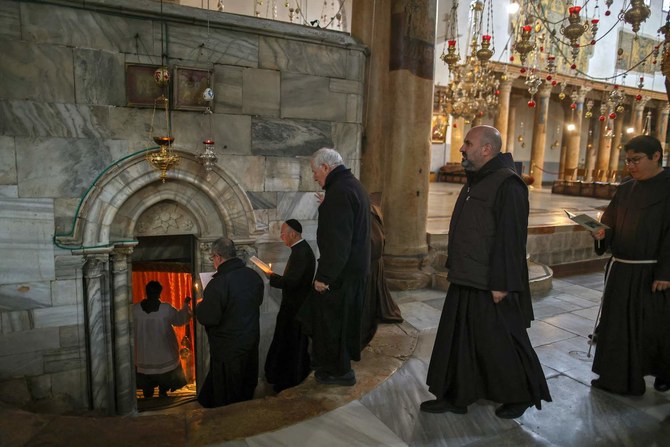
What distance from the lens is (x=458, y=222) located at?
8.95ft

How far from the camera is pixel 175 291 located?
6289mm

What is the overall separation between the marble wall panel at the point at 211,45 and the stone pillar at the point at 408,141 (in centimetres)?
189

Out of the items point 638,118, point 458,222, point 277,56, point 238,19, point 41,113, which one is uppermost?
point 638,118

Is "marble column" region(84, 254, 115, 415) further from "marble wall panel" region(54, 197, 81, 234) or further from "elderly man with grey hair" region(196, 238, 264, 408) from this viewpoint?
"elderly man with grey hair" region(196, 238, 264, 408)

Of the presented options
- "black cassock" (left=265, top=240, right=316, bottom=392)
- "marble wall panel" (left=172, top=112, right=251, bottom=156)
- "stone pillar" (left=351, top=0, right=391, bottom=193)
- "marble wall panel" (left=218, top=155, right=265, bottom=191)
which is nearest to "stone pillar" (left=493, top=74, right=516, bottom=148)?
"stone pillar" (left=351, top=0, right=391, bottom=193)

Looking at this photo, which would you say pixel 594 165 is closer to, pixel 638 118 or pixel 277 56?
pixel 638 118

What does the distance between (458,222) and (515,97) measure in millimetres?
22457

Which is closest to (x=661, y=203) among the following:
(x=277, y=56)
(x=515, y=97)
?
(x=277, y=56)

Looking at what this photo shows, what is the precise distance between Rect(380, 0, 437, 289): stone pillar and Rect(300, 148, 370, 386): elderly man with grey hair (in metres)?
2.65

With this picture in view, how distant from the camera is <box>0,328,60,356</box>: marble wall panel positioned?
4.17 meters

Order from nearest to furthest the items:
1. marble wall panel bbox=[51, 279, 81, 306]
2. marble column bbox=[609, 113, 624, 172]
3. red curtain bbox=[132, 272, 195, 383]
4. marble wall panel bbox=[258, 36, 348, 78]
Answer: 1. marble wall panel bbox=[51, 279, 81, 306]
2. marble wall panel bbox=[258, 36, 348, 78]
3. red curtain bbox=[132, 272, 195, 383]
4. marble column bbox=[609, 113, 624, 172]

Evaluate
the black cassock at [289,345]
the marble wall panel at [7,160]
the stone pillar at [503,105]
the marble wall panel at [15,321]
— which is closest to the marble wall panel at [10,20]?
the marble wall panel at [7,160]

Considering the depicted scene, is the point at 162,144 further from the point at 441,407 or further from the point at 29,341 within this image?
the point at 441,407

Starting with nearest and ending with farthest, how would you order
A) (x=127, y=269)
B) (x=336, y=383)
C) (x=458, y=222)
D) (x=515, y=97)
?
(x=458, y=222) < (x=336, y=383) < (x=127, y=269) < (x=515, y=97)
